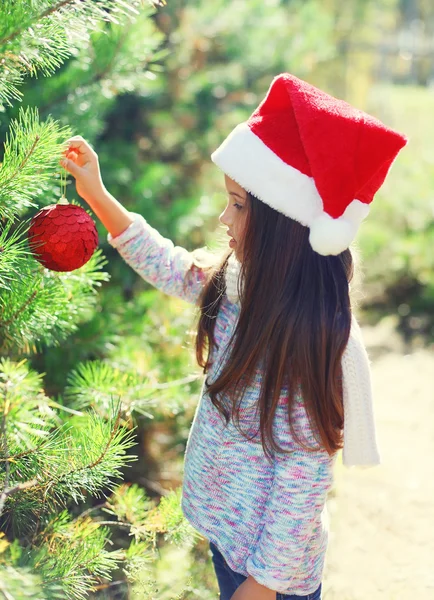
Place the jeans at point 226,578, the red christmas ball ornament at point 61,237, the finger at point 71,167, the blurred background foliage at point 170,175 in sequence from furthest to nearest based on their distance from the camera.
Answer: the blurred background foliage at point 170,175
the jeans at point 226,578
the finger at point 71,167
the red christmas ball ornament at point 61,237

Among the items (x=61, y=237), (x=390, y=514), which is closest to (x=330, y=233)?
(x=61, y=237)

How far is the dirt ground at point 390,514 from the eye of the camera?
1792 millimetres

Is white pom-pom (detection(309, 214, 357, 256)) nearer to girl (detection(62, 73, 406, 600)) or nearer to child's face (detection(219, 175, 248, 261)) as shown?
girl (detection(62, 73, 406, 600))

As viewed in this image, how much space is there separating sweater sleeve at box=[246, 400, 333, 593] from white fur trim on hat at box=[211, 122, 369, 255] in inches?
11.2

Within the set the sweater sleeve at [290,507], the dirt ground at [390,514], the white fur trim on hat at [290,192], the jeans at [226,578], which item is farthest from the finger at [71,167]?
the dirt ground at [390,514]

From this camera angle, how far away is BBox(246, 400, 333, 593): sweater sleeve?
1.05 metres

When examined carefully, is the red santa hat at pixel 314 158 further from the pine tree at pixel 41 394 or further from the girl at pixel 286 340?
the pine tree at pixel 41 394

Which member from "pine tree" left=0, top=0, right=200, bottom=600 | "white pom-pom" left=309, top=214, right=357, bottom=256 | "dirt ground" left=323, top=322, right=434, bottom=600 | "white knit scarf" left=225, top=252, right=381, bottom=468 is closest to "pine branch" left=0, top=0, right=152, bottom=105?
"pine tree" left=0, top=0, right=200, bottom=600

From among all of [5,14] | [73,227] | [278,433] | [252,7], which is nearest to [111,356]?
[278,433]

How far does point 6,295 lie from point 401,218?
12.8 feet

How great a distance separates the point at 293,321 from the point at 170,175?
116 cm

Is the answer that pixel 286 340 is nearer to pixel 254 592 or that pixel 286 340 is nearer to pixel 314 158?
pixel 314 158

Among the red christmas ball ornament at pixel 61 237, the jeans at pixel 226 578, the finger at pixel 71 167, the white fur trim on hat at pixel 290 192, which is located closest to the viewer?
the red christmas ball ornament at pixel 61 237

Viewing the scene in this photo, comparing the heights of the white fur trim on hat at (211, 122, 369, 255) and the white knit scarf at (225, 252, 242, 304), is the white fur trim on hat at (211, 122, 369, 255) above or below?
above
